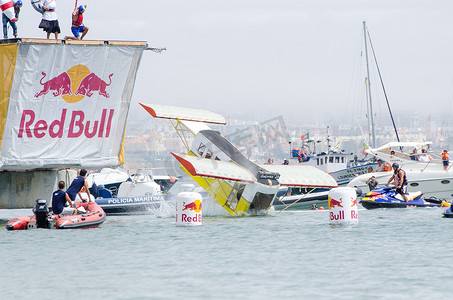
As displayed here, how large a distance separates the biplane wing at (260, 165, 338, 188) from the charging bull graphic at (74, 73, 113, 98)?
618cm

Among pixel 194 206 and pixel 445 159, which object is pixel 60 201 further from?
pixel 445 159

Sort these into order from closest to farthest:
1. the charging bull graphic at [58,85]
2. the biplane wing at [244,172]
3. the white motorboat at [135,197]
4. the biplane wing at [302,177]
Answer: the biplane wing at [244,172]
the charging bull graphic at [58,85]
the biplane wing at [302,177]
the white motorboat at [135,197]

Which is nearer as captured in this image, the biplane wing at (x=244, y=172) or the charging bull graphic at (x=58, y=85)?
the biplane wing at (x=244, y=172)

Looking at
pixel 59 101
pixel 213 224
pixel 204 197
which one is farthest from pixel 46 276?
pixel 204 197

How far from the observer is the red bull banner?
2402cm

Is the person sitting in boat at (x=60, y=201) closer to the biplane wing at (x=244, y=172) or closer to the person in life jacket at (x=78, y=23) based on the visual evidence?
the biplane wing at (x=244, y=172)

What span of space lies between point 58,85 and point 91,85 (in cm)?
111

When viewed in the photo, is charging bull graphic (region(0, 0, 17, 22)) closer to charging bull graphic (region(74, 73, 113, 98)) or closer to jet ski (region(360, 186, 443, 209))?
charging bull graphic (region(74, 73, 113, 98))

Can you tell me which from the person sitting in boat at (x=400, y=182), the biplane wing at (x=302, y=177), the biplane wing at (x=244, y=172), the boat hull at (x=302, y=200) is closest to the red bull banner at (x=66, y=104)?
the biplane wing at (x=244, y=172)

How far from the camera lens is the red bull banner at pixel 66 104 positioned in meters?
24.0

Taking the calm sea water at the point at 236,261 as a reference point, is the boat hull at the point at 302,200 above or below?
above

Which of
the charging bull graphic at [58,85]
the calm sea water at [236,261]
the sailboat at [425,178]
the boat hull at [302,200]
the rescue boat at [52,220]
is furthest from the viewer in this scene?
the sailboat at [425,178]

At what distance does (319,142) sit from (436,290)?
122ft

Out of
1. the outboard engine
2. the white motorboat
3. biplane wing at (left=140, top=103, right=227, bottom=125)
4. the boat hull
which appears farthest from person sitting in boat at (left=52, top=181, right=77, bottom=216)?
the boat hull
